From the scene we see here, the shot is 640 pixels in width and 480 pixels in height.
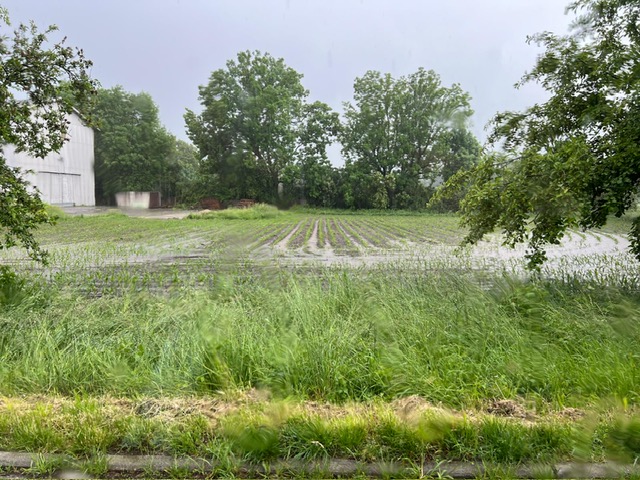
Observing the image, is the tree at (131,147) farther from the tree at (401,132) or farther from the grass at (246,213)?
the tree at (401,132)

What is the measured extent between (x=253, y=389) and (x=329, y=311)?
3.59 feet

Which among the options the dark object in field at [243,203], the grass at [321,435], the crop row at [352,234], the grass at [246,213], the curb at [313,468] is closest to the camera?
the curb at [313,468]

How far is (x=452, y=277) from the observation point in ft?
13.6

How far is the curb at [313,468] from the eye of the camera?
1.51 metres

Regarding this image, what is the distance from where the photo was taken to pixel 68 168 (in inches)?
166

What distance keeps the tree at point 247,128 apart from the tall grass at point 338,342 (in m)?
1.42

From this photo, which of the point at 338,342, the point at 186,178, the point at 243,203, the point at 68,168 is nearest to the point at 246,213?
the point at 243,203

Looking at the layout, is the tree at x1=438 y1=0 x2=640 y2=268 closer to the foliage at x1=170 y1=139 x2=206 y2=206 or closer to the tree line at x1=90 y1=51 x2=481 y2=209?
the tree line at x1=90 y1=51 x2=481 y2=209

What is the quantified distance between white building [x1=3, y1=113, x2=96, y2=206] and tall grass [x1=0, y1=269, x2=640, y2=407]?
3.75ft

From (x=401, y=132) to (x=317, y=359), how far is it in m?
3.91

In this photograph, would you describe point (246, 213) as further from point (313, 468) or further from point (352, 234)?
point (313, 468)

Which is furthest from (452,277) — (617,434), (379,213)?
(617,434)

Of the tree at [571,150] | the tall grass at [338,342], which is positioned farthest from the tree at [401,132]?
the tall grass at [338,342]

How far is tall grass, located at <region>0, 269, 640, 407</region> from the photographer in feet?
7.20
